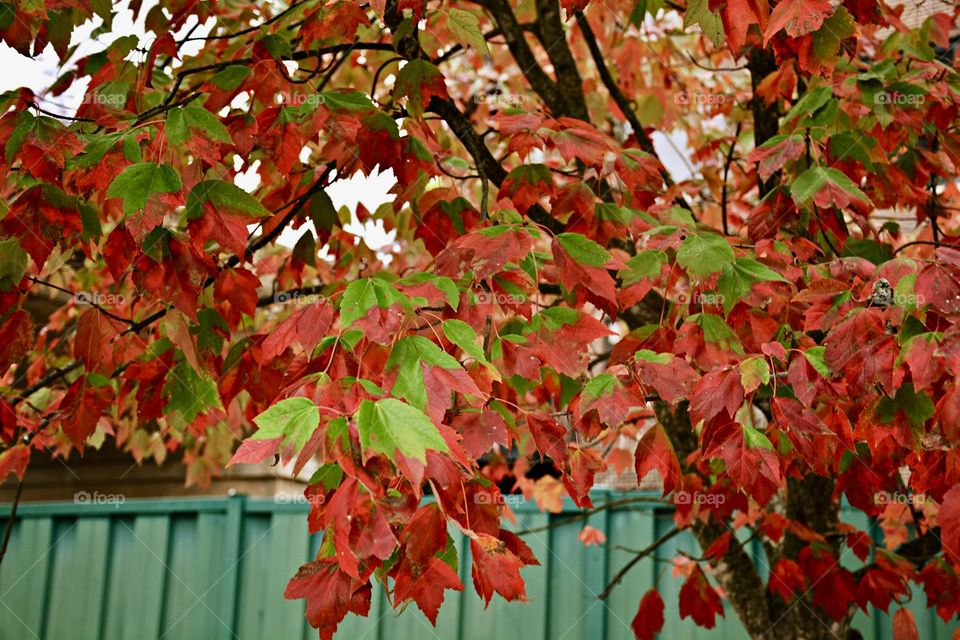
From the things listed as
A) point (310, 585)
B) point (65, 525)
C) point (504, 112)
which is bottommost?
point (310, 585)

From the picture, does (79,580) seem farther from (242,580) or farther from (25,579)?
(242,580)

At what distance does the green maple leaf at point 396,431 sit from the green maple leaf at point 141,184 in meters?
0.76

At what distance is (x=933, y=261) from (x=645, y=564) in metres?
3.24

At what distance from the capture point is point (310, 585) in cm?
169

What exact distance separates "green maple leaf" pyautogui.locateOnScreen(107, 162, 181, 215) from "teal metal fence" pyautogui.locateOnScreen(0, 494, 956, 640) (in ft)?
11.1

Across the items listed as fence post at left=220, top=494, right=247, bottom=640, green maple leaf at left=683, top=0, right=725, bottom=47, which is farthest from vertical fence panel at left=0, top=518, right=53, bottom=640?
green maple leaf at left=683, top=0, right=725, bottom=47

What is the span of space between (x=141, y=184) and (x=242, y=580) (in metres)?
4.36

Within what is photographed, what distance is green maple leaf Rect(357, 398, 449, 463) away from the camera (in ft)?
4.56

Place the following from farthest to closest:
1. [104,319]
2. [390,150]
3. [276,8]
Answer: [276,8] → [104,319] → [390,150]

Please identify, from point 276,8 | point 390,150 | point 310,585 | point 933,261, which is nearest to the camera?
point 310,585

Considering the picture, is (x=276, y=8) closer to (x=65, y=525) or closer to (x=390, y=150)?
(x=390, y=150)

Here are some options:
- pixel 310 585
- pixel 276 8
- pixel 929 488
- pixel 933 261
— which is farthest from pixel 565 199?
pixel 276 8

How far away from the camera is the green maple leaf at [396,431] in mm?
1391

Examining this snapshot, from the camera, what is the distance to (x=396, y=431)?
1.40m
